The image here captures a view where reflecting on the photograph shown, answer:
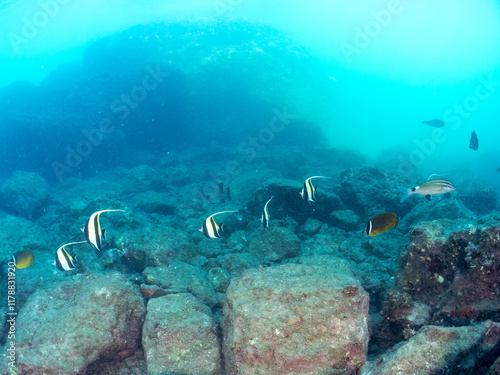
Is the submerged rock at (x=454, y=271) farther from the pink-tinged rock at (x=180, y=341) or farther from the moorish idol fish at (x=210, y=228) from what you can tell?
the moorish idol fish at (x=210, y=228)

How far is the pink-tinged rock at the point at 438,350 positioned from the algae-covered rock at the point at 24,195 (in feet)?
55.4

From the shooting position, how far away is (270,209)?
827cm

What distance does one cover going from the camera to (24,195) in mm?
13750

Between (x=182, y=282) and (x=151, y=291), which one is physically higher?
(x=151, y=291)

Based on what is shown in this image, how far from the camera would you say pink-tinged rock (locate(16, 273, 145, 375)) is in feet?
10.2

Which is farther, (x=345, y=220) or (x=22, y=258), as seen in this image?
(x=345, y=220)

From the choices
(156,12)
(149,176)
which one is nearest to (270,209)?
(149,176)

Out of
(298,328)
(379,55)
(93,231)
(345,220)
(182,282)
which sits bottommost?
(345,220)

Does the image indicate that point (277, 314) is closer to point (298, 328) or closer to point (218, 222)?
point (298, 328)

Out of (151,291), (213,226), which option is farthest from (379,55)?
(151,291)

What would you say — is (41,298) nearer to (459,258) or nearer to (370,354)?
(370,354)

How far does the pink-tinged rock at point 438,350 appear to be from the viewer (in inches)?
83.7

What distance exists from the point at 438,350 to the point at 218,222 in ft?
20.4

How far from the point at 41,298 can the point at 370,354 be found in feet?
15.1
